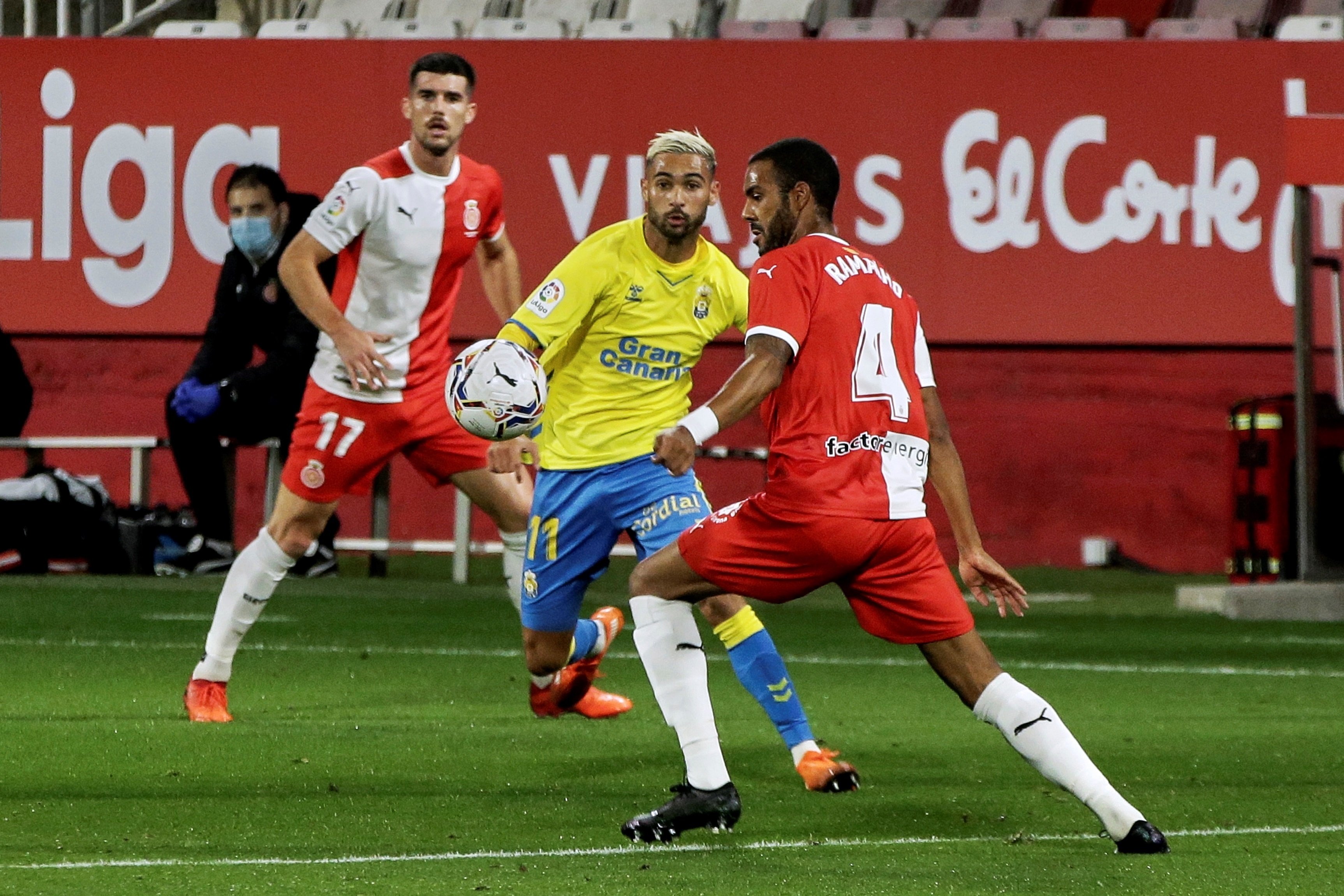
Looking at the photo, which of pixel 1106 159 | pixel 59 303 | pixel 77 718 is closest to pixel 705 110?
pixel 1106 159

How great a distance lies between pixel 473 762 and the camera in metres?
6.71

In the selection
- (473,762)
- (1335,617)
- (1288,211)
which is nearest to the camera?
(473,762)

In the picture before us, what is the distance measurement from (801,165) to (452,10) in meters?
12.2

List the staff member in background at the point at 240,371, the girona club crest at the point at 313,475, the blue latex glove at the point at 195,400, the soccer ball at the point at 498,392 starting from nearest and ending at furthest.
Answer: the soccer ball at the point at 498,392 < the girona club crest at the point at 313,475 < the staff member in background at the point at 240,371 < the blue latex glove at the point at 195,400

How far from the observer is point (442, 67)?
7.73 m

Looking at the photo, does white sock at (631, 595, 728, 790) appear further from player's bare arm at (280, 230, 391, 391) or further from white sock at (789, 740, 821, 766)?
player's bare arm at (280, 230, 391, 391)

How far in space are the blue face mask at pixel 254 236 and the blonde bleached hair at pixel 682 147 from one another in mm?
6732

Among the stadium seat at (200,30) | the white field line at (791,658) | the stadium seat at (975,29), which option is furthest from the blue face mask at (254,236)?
the stadium seat at (975,29)

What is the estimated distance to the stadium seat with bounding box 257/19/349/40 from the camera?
→ 16.2 metres

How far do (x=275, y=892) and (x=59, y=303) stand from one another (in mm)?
11976

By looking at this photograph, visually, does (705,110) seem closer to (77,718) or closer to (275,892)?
(77,718)

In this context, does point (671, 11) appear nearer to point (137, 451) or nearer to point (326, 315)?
point (137, 451)

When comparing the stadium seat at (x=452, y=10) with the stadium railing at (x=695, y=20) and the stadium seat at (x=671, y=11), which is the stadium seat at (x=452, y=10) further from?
the stadium seat at (x=671, y=11)

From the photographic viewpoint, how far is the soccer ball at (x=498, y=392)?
613 cm
